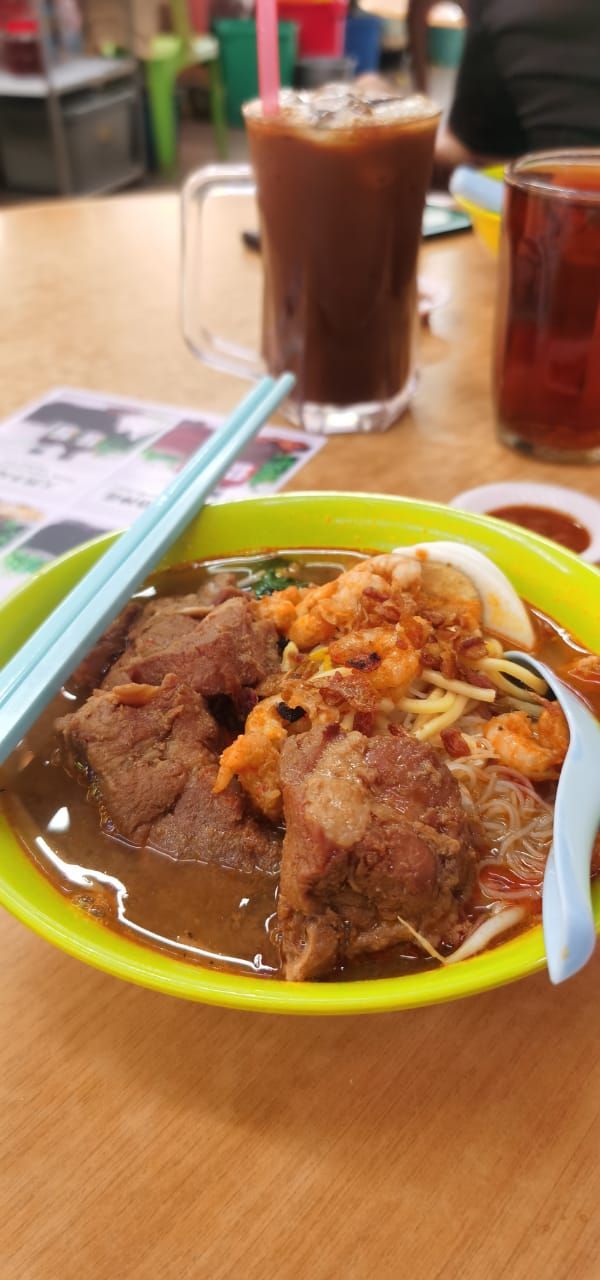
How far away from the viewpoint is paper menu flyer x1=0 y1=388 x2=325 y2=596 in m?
1.46

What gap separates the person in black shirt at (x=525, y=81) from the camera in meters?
3.15

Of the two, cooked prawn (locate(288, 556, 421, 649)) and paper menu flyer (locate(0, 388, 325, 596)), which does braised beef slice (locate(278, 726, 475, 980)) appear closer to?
cooked prawn (locate(288, 556, 421, 649))

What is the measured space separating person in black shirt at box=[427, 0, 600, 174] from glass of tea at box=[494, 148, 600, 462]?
171 centimetres

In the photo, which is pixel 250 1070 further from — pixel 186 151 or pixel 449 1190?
pixel 186 151

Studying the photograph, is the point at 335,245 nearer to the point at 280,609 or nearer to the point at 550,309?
the point at 550,309

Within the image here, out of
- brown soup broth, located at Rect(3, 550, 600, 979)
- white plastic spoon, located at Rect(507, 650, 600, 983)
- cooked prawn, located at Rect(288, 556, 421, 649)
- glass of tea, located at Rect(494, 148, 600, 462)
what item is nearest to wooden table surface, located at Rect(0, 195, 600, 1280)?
brown soup broth, located at Rect(3, 550, 600, 979)

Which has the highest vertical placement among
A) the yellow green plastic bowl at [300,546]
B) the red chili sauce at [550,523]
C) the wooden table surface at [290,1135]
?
the yellow green plastic bowl at [300,546]

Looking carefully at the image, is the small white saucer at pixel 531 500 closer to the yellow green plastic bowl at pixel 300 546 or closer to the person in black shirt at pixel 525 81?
the yellow green plastic bowl at pixel 300 546

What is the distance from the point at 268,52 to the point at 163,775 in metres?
1.13

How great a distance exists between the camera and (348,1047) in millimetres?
758

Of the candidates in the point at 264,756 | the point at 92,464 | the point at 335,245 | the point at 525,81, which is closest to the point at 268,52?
the point at 335,245

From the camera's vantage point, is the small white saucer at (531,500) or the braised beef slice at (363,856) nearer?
the braised beef slice at (363,856)

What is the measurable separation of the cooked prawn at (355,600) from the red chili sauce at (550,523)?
37 cm

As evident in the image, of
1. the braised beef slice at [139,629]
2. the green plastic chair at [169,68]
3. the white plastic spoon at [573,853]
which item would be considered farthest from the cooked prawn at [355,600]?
the green plastic chair at [169,68]
